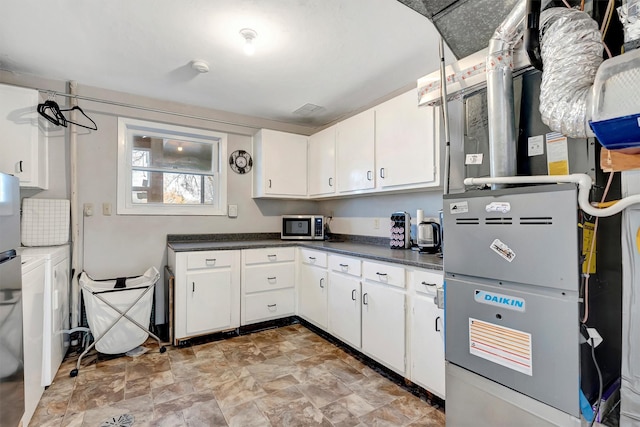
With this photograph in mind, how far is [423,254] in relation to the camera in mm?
2332

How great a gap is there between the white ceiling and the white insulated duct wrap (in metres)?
1.08

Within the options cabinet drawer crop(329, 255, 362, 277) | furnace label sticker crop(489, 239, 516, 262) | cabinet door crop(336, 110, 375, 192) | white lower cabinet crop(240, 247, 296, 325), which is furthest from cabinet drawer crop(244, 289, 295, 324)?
furnace label sticker crop(489, 239, 516, 262)

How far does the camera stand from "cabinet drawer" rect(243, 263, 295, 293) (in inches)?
120

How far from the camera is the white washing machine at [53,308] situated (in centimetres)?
198

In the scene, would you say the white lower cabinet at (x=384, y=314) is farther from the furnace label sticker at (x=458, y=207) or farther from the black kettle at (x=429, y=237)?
the furnace label sticker at (x=458, y=207)

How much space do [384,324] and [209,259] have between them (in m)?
1.68

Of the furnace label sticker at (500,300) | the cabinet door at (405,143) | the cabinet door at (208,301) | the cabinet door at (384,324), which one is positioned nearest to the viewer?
the furnace label sticker at (500,300)

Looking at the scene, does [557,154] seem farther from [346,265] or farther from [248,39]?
[248,39]

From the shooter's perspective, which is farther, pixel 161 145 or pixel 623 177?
pixel 161 145

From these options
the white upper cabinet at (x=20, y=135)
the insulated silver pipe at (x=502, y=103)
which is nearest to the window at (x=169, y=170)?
the white upper cabinet at (x=20, y=135)

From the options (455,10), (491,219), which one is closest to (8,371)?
(491,219)

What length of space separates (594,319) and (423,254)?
1417 millimetres

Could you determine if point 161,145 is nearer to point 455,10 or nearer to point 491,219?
point 455,10

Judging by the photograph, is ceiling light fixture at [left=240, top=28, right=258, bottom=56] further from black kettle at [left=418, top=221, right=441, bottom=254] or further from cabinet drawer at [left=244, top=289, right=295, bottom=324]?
cabinet drawer at [left=244, top=289, right=295, bottom=324]
